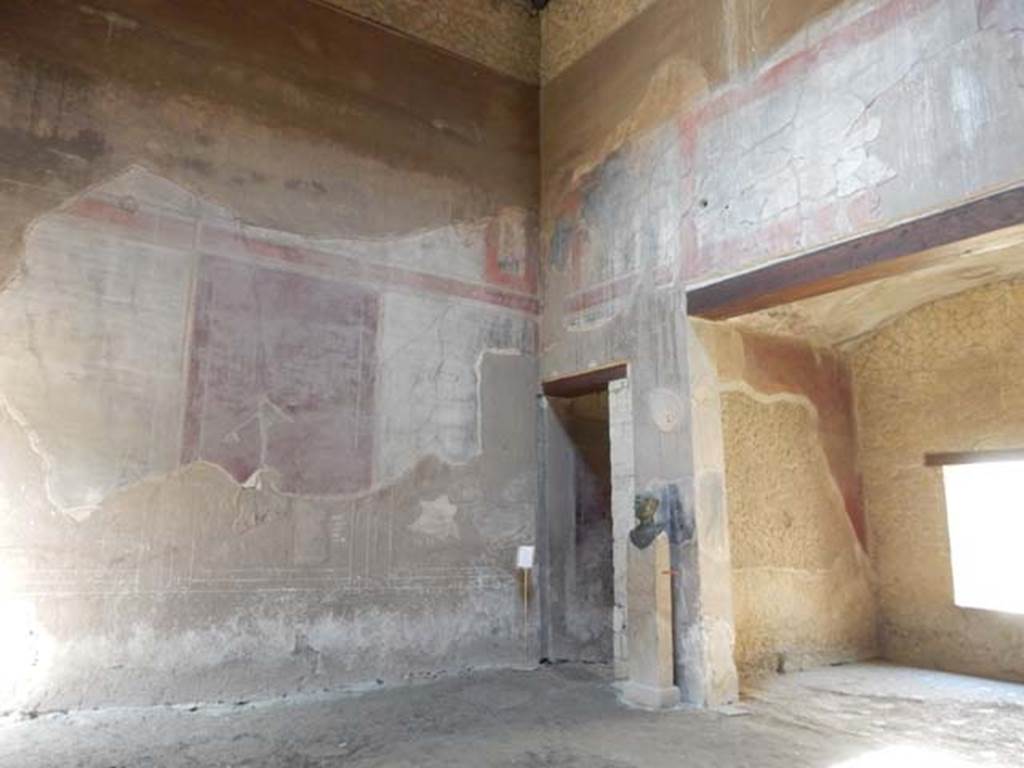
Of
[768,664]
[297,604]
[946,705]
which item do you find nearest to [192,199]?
[297,604]

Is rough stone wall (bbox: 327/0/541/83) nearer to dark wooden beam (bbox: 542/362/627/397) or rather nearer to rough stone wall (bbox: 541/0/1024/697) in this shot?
rough stone wall (bbox: 541/0/1024/697)

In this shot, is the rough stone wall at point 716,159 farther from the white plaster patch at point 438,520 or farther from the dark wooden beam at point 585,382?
the white plaster patch at point 438,520

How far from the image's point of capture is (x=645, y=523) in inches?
175

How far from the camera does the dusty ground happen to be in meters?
3.20

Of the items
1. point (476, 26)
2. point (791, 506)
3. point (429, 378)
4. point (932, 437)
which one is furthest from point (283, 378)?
point (932, 437)

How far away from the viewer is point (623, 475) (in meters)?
5.11

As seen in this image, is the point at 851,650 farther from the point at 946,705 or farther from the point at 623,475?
the point at 623,475

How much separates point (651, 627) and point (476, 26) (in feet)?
15.4

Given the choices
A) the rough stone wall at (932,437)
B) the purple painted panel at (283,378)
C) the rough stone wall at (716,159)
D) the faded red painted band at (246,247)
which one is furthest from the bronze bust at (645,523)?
the rough stone wall at (932,437)

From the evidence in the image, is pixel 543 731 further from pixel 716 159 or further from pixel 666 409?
pixel 716 159

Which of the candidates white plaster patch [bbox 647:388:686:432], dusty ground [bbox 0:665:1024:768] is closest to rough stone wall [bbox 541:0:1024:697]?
white plaster patch [bbox 647:388:686:432]

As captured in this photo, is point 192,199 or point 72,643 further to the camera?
point 192,199

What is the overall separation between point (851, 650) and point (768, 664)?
86cm

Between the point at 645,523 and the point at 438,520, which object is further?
the point at 438,520
